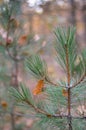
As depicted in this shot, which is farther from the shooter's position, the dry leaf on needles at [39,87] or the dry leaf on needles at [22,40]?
the dry leaf on needles at [22,40]

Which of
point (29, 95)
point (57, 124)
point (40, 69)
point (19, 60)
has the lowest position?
point (19, 60)

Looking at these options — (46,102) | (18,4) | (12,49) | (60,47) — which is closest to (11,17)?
(18,4)

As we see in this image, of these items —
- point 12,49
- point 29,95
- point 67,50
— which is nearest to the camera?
point 67,50

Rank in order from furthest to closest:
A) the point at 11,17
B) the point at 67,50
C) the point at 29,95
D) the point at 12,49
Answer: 1. the point at 12,49
2. the point at 11,17
3. the point at 29,95
4. the point at 67,50

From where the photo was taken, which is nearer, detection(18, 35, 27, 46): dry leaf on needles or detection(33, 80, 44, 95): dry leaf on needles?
detection(33, 80, 44, 95): dry leaf on needles

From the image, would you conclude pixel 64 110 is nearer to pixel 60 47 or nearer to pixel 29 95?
pixel 29 95

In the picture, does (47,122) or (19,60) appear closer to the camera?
(47,122)

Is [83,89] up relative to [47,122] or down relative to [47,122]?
up

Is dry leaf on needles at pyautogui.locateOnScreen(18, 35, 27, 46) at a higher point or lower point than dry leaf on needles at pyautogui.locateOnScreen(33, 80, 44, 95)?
lower

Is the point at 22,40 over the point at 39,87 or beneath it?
beneath

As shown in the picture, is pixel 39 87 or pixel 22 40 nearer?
pixel 39 87

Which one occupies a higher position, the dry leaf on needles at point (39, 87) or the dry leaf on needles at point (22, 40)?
the dry leaf on needles at point (39, 87)
